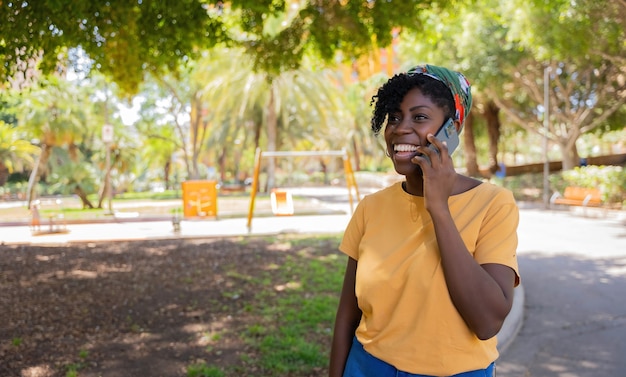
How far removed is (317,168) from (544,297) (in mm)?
74254

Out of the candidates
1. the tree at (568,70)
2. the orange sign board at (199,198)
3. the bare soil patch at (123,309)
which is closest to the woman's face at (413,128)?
the bare soil patch at (123,309)

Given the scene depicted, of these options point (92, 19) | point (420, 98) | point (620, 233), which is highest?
point (92, 19)

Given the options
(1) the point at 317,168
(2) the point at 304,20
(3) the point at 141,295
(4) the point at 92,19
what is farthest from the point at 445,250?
(1) the point at 317,168

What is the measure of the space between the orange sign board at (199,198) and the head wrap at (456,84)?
15.2m

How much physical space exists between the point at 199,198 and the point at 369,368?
15313mm

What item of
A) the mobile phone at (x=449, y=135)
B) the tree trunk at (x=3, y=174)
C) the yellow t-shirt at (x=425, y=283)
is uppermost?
the tree trunk at (x=3, y=174)

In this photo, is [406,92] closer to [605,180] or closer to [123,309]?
[123,309]

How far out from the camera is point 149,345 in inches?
194

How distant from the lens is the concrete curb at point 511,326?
5.35m

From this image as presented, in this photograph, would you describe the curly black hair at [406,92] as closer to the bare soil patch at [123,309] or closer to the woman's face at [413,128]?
the woman's face at [413,128]

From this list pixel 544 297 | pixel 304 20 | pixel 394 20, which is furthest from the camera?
pixel 304 20

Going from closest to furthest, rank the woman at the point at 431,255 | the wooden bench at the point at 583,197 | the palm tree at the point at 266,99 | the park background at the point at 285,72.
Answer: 1. the woman at the point at 431,255
2. the park background at the point at 285,72
3. the wooden bench at the point at 583,197
4. the palm tree at the point at 266,99

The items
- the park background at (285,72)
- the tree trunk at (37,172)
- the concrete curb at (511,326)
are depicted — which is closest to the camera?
the concrete curb at (511,326)

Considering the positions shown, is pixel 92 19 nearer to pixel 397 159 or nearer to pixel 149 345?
pixel 149 345
